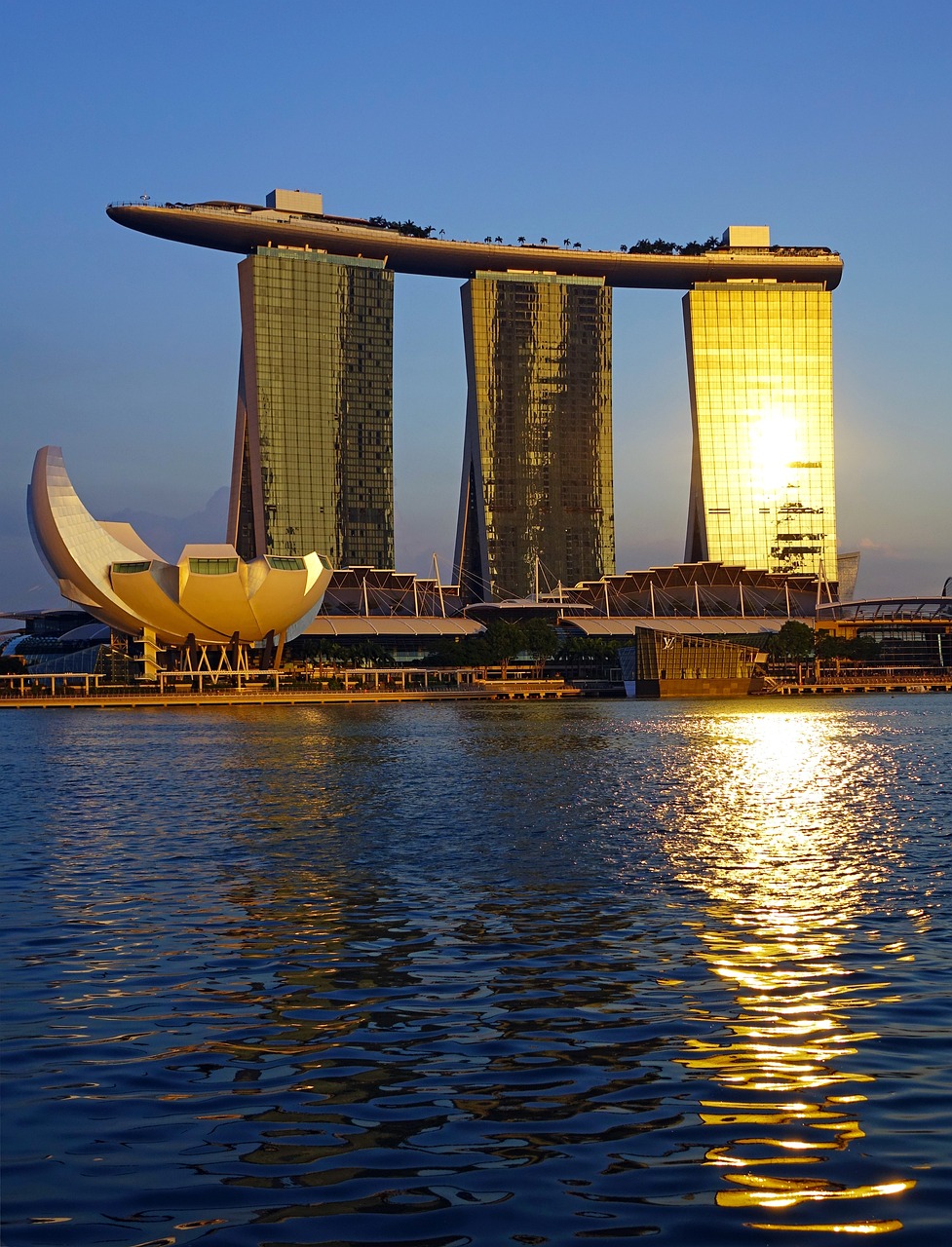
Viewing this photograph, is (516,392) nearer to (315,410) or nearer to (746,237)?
(315,410)

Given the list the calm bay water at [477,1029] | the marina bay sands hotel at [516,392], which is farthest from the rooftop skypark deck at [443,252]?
the calm bay water at [477,1029]

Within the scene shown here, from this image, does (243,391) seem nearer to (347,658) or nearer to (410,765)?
(347,658)

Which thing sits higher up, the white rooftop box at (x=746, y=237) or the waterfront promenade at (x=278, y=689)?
the white rooftop box at (x=746, y=237)

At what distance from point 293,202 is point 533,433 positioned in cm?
4156

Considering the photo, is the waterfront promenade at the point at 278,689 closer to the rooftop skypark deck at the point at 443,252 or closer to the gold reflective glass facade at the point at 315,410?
the gold reflective glass facade at the point at 315,410

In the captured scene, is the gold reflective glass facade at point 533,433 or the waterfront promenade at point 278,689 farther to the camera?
the gold reflective glass facade at point 533,433

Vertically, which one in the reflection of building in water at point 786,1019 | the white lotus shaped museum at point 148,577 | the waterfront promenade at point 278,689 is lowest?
the reflection of building in water at point 786,1019

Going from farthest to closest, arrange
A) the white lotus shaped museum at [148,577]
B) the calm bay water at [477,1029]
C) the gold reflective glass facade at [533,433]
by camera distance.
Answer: the gold reflective glass facade at [533,433] < the white lotus shaped museum at [148,577] < the calm bay water at [477,1029]

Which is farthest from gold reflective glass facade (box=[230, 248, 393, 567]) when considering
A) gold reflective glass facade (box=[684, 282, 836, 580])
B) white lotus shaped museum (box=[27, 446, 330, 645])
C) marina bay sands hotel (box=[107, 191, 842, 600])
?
gold reflective glass facade (box=[684, 282, 836, 580])

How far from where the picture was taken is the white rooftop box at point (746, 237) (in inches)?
7682

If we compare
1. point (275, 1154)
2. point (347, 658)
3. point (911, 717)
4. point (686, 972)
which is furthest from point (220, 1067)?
point (347, 658)

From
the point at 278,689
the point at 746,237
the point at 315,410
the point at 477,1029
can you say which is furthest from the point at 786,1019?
the point at 746,237

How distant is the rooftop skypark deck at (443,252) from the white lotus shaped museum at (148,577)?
55.6 meters

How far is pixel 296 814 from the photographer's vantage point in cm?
3200
